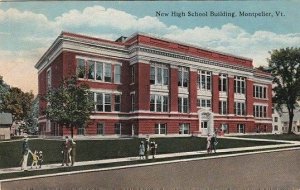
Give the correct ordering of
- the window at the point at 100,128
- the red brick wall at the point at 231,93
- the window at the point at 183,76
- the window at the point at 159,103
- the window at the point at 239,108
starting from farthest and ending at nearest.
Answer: the window at the point at 239,108
the red brick wall at the point at 231,93
the window at the point at 183,76
the window at the point at 159,103
the window at the point at 100,128

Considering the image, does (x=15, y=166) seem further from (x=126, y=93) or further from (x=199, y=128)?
(x=199, y=128)

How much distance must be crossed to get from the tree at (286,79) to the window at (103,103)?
8.46 m

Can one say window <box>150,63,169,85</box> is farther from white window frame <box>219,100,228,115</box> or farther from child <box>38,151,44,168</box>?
child <box>38,151,44,168</box>

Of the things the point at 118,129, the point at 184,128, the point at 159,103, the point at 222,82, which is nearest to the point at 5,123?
the point at 118,129

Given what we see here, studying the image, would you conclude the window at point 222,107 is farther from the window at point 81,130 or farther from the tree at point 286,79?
the window at point 81,130

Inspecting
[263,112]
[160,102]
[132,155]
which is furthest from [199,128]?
[132,155]

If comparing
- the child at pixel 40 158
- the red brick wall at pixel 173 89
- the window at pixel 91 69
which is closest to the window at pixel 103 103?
the window at pixel 91 69

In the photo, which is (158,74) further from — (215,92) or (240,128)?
(240,128)

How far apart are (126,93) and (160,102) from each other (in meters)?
3.41

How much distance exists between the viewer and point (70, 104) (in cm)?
1527

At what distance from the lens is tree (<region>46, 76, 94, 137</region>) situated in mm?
15219

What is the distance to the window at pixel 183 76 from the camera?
22.1 m

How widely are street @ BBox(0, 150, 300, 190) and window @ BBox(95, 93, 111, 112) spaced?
677cm

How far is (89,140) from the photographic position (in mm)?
15555
